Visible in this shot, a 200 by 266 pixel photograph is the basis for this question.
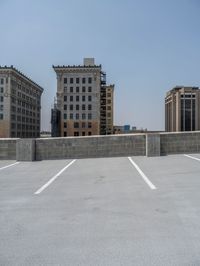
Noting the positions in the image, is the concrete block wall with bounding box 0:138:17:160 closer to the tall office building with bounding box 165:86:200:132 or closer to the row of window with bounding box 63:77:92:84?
the row of window with bounding box 63:77:92:84

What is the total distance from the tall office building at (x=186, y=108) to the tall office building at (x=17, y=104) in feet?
211

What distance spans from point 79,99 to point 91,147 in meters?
85.4

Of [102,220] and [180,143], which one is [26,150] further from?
[102,220]

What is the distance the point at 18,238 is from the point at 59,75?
9730 cm

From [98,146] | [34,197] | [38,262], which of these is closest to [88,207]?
[34,197]

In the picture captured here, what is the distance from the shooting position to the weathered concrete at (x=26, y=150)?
16156 mm

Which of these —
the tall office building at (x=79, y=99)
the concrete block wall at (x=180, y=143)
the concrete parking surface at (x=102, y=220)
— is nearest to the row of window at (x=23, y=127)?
the tall office building at (x=79, y=99)

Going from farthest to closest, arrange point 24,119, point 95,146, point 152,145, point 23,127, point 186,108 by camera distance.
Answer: point 186,108
point 24,119
point 23,127
point 95,146
point 152,145

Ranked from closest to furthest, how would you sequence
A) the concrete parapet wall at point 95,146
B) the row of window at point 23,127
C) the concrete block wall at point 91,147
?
the concrete parapet wall at point 95,146 < the concrete block wall at point 91,147 < the row of window at point 23,127

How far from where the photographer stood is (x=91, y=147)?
54.9 feet

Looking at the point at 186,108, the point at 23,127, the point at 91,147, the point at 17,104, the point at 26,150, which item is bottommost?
the point at 26,150

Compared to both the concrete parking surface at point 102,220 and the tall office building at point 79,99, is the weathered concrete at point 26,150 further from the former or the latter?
the tall office building at point 79,99

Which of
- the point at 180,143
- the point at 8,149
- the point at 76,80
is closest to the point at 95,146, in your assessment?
the point at 180,143

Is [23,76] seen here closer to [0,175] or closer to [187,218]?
[0,175]
